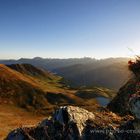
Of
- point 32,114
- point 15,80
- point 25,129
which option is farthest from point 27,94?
point 25,129

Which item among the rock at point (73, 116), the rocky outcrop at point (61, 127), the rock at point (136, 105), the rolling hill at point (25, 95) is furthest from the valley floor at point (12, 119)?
the rock at point (136, 105)

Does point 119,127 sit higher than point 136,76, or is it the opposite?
point 136,76

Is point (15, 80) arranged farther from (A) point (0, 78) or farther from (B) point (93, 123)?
(B) point (93, 123)

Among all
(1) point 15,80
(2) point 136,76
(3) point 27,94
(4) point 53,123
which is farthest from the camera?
(1) point 15,80

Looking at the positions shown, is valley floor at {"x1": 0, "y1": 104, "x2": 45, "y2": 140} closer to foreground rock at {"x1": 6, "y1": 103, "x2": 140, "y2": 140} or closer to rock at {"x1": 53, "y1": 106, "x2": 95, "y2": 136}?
foreground rock at {"x1": 6, "y1": 103, "x2": 140, "y2": 140}

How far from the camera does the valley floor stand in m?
52.0

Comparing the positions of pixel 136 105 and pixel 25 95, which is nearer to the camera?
pixel 136 105

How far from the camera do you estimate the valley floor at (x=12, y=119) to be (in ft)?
171

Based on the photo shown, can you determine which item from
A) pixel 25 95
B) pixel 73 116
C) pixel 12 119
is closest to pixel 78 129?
pixel 73 116

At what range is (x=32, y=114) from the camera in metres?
79.1

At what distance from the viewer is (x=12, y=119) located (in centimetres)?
6406

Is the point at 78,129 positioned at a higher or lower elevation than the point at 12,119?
higher

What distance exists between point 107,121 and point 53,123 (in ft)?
9.72

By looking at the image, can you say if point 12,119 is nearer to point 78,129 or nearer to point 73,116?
point 73,116
